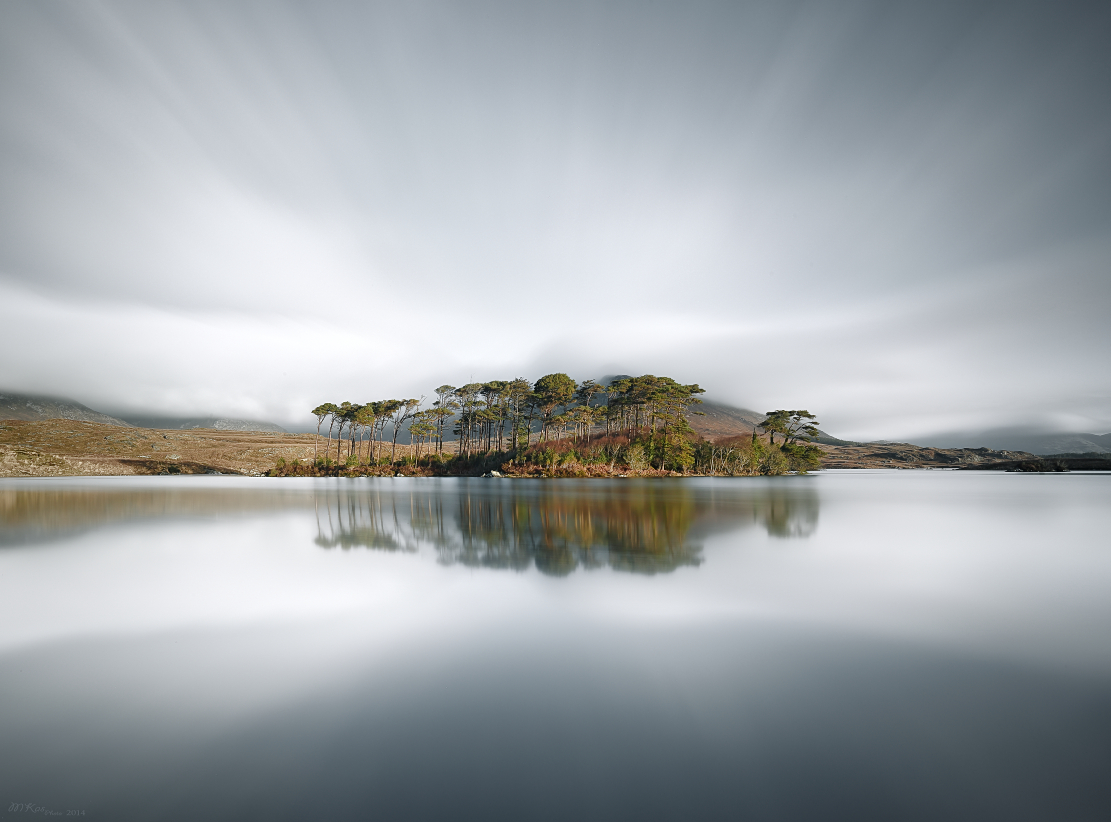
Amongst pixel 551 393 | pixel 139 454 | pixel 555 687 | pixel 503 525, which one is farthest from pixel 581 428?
pixel 139 454

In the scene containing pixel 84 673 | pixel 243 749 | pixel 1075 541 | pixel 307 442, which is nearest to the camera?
pixel 243 749

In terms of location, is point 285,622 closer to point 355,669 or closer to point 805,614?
point 355,669

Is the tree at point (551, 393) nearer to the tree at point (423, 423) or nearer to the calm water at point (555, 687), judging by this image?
the tree at point (423, 423)

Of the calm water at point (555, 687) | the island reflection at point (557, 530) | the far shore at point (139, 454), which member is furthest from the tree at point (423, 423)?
the calm water at point (555, 687)

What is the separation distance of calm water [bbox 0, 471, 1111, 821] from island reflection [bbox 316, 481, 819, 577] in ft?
1.00

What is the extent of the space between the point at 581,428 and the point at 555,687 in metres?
77.8

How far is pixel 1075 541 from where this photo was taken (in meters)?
12.8

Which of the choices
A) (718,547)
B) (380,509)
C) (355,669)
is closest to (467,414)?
(380,509)

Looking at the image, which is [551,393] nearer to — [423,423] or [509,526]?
[423,423]

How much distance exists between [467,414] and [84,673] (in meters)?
72.3

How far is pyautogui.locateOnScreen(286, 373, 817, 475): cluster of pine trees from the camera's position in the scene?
2472 inches

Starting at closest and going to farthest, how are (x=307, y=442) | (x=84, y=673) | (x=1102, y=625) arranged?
(x=84, y=673) < (x=1102, y=625) < (x=307, y=442)

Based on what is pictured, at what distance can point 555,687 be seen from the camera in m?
4.23

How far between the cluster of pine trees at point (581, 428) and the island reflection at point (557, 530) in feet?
130
